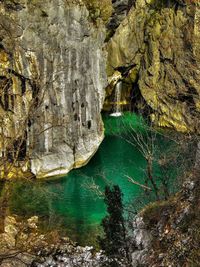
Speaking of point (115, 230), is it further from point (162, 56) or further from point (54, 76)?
point (162, 56)

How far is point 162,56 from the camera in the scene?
3762 centimetres

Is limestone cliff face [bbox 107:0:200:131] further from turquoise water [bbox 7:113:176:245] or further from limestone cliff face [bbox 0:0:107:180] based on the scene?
limestone cliff face [bbox 0:0:107:180]

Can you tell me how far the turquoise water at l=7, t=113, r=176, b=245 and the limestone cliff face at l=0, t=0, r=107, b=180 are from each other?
1.52 m

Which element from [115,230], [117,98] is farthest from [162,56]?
[115,230]

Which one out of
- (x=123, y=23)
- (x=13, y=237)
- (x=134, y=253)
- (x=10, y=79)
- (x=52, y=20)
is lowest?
(x=13, y=237)

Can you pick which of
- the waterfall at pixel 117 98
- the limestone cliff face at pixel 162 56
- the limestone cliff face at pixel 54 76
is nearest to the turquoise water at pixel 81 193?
the limestone cliff face at pixel 54 76

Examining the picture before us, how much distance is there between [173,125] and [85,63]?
11.2 meters

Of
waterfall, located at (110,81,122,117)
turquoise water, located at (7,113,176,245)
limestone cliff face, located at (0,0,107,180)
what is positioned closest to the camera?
turquoise water, located at (7,113,176,245)

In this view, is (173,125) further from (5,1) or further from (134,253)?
(134,253)

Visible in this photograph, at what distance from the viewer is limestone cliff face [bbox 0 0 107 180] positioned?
2412cm

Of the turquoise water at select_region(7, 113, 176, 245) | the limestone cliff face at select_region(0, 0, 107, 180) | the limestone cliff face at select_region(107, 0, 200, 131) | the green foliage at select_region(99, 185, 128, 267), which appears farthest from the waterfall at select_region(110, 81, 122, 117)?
the green foliage at select_region(99, 185, 128, 267)

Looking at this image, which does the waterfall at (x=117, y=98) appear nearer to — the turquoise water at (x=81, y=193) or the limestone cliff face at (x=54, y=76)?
the turquoise water at (x=81, y=193)

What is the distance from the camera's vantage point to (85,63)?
28.1 m

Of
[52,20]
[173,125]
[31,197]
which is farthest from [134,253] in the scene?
[173,125]
